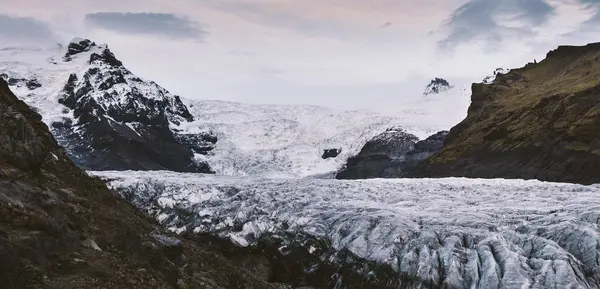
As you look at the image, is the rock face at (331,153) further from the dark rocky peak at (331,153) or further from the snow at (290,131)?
the snow at (290,131)

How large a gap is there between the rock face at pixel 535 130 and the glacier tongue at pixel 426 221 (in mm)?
22207

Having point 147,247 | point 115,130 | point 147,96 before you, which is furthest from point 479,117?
point 147,96

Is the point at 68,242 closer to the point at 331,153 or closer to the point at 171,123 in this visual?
the point at 331,153

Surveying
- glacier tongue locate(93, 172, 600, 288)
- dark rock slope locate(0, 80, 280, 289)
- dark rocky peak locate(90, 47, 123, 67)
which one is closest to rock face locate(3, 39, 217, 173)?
dark rocky peak locate(90, 47, 123, 67)

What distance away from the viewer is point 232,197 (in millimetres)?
34719

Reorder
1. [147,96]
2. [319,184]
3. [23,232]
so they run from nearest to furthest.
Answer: [23,232] < [319,184] < [147,96]

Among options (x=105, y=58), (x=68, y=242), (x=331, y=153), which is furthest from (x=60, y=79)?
(x=68, y=242)

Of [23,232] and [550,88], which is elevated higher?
[550,88]

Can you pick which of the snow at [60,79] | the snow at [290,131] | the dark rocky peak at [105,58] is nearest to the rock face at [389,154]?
the snow at [290,131]

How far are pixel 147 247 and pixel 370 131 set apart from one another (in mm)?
139348

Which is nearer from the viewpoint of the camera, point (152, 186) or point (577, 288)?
point (577, 288)

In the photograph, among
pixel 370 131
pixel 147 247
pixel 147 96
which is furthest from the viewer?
pixel 147 96

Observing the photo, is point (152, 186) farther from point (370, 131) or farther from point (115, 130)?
point (115, 130)

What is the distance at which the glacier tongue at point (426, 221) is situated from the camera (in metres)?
22.7
